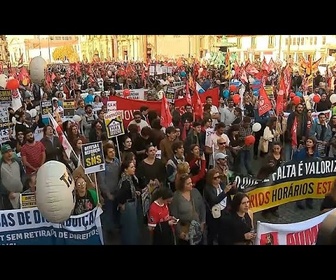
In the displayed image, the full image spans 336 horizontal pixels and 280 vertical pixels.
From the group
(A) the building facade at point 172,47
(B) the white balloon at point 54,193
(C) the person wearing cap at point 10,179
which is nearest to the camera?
(B) the white balloon at point 54,193

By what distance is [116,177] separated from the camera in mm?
4910

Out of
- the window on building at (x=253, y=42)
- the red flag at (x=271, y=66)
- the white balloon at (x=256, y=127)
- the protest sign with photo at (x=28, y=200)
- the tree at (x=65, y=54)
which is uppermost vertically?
the window on building at (x=253, y=42)

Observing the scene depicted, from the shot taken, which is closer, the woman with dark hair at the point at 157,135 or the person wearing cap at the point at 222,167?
the person wearing cap at the point at 222,167

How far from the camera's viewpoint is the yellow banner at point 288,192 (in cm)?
491

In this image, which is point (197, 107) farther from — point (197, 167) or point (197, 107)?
point (197, 167)

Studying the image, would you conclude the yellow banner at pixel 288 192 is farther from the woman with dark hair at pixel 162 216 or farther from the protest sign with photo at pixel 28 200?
the protest sign with photo at pixel 28 200

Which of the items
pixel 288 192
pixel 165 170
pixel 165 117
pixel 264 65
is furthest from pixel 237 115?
pixel 264 65

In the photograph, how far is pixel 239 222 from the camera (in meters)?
4.19

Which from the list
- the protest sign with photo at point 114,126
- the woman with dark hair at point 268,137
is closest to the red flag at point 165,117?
the protest sign with photo at point 114,126

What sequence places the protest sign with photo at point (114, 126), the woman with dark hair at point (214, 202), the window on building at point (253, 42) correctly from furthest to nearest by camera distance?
the window on building at point (253, 42) < the protest sign with photo at point (114, 126) < the woman with dark hair at point (214, 202)

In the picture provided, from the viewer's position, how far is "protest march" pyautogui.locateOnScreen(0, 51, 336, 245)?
14.1 feet
